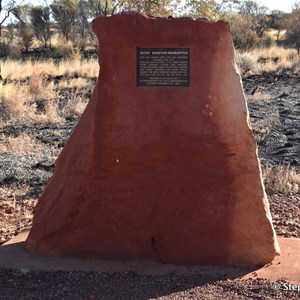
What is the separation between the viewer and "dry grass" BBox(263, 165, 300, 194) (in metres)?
7.36

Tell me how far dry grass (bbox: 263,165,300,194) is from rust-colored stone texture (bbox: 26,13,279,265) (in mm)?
2857

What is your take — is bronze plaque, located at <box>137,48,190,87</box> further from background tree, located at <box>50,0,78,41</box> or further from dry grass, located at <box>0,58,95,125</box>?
background tree, located at <box>50,0,78,41</box>

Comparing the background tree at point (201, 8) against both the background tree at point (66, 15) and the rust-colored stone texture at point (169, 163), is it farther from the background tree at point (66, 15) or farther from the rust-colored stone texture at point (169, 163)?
the background tree at point (66, 15)

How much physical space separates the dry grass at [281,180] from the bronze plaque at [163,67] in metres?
3.35

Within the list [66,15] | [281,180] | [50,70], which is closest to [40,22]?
[66,15]

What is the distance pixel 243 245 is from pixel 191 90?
1392 mm

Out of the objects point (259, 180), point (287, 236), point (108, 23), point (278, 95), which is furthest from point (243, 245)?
point (278, 95)

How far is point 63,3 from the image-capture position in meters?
37.6

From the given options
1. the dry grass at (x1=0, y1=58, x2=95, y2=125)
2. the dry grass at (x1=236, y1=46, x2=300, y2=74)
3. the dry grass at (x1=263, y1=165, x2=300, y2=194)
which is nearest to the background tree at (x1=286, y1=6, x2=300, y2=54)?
the dry grass at (x1=236, y1=46, x2=300, y2=74)

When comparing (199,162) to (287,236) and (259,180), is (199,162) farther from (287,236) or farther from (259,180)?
(287,236)

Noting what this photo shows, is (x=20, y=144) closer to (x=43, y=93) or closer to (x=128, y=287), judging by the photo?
(x=128, y=287)

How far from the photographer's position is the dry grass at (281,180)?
7.36m

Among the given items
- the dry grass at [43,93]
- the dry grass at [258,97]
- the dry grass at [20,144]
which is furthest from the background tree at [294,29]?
the dry grass at [20,144]

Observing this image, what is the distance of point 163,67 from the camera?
180 inches
